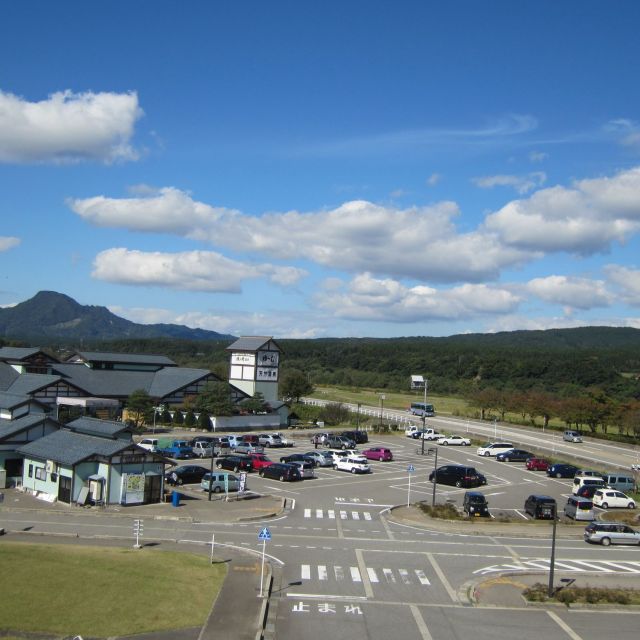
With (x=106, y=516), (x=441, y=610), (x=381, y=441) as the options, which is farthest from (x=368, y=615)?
(x=381, y=441)

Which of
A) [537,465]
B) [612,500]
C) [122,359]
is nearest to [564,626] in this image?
[612,500]

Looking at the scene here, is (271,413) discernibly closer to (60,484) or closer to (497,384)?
(60,484)

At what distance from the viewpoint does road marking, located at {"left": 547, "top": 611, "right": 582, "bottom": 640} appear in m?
21.5

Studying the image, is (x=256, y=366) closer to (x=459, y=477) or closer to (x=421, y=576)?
(x=459, y=477)

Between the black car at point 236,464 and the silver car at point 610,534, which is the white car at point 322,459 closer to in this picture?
the black car at point 236,464

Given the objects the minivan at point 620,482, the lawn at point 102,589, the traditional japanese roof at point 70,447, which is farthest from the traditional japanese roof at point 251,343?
the lawn at point 102,589

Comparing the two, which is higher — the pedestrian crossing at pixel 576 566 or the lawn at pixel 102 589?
the lawn at pixel 102 589

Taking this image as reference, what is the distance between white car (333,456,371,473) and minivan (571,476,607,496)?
14772mm

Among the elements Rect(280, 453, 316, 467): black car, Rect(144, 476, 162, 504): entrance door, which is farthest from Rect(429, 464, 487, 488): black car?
Rect(144, 476, 162, 504): entrance door

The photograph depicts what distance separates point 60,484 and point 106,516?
4671 mm

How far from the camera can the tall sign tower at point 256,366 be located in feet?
269

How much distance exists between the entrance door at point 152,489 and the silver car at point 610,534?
72.8 feet

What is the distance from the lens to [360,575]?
26.2 metres

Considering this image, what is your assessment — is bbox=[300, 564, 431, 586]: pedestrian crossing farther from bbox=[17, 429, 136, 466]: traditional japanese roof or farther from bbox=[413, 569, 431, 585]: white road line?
bbox=[17, 429, 136, 466]: traditional japanese roof
